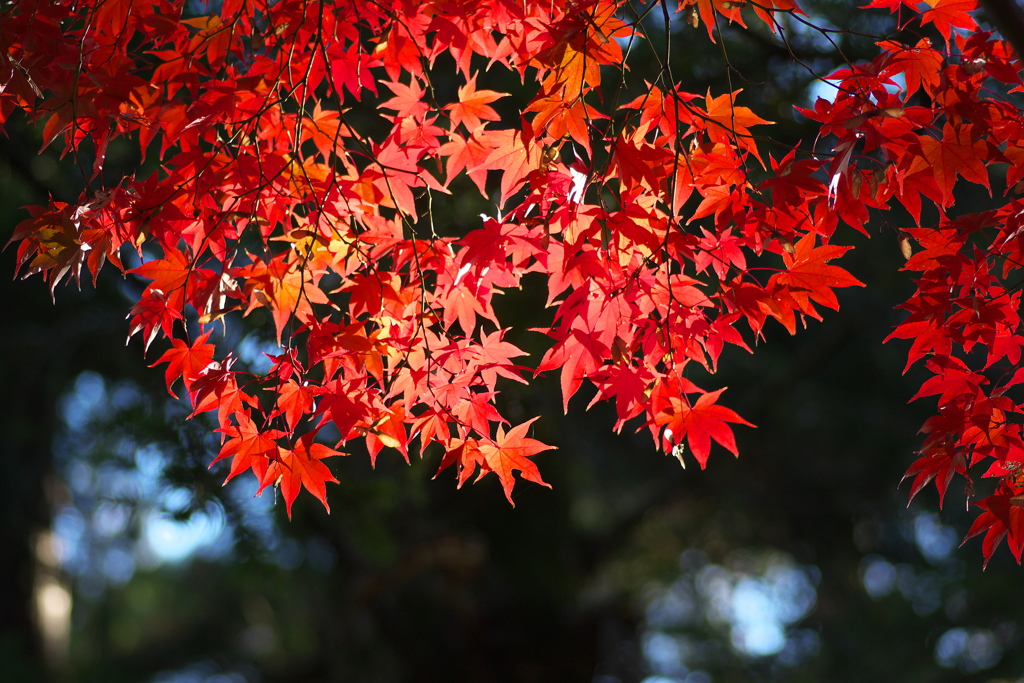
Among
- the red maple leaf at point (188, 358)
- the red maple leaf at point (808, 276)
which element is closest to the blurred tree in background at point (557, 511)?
the red maple leaf at point (188, 358)

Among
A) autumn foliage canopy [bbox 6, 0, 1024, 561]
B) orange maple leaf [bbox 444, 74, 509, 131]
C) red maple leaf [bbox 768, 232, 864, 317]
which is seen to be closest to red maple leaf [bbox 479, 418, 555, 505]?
autumn foliage canopy [bbox 6, 0, 1024, 561]

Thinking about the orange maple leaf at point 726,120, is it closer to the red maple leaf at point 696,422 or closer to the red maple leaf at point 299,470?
the red maple leaf at point 696,422

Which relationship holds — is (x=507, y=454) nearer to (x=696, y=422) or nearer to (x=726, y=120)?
(x=696, y=422)

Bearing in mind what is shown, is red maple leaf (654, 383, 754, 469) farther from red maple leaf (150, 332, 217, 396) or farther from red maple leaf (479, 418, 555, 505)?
red maple leaf (150, 332, 217, 396)

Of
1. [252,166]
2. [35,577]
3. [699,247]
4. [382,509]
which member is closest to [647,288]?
[699,247]

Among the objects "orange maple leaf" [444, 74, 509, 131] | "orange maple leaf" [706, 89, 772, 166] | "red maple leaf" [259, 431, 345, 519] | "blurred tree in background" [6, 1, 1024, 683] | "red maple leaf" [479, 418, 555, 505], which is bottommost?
"blurred tree in background" [6, 1, 1024, 683]

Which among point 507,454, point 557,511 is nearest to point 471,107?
point 507,454

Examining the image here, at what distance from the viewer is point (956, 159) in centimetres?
103

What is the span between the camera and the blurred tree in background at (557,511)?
132 inches

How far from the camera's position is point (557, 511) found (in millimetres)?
4156

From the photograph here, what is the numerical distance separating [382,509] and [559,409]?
1108mm

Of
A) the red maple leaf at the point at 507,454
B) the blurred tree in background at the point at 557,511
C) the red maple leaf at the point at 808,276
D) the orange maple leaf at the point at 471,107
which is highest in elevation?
the orange maple leaf at the point at 471,107

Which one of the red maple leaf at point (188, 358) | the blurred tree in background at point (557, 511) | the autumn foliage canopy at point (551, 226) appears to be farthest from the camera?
the blurred tree in background at point (557, 511)

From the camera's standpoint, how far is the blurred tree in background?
11.0 ft
